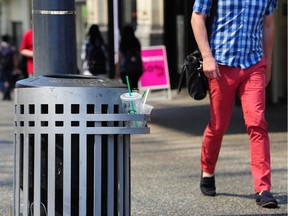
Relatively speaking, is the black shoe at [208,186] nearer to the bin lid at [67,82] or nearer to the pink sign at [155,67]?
the bin lid at [67,82]

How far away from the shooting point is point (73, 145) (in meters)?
3.97

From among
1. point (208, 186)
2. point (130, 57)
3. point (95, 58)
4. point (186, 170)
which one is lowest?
point (186, 170)

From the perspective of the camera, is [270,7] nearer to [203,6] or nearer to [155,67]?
[203,6]

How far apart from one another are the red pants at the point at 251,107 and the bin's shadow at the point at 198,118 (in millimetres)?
4222

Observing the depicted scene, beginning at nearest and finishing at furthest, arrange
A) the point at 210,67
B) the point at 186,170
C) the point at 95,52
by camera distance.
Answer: the point at 210,67, the point at 186,170, the point at 95,52

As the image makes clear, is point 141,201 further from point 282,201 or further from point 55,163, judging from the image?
point 55,163

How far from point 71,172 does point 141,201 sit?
2378mm

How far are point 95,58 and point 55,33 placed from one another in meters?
8.40

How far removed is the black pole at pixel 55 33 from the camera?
451 centimetres

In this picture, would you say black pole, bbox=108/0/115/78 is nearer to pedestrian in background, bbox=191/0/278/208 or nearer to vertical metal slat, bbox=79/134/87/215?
pedestrian in background, bbox=191/0/278/208

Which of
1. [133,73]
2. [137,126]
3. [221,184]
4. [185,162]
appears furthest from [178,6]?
[137,126]

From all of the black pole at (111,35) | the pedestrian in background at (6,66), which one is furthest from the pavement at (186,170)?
the pedestrian in background at (6,66)

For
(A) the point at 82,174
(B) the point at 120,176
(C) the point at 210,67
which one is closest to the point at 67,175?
(A) the point at 82,174

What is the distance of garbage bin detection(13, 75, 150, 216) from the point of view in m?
3.94
